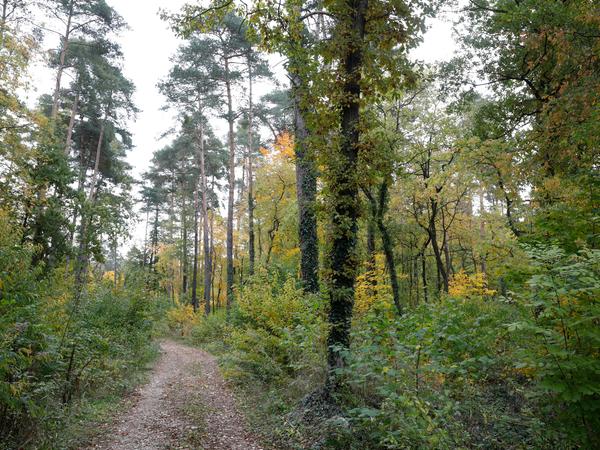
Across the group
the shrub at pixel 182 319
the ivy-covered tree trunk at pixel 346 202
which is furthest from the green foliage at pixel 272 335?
the shrub at pixel 182 319

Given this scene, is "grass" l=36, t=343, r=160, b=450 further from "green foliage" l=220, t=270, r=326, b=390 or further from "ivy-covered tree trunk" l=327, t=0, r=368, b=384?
"ivy-covered tree trunk" l=327, t=0, r=368, b=384

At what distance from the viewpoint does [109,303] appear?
1130 cm

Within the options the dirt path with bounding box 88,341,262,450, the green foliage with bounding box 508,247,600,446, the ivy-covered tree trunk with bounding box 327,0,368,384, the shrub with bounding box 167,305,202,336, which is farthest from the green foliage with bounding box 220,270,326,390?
the shrub with bounding box 167,305,202,336

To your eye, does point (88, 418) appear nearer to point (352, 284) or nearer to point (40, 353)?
point (40, 353)

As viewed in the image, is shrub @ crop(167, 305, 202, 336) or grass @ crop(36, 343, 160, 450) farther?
shrub @ crop(167, 305, 202, 336)

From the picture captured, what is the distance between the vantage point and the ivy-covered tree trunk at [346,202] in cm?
537

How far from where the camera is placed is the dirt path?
5184 millimetres

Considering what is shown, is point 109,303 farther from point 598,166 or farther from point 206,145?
point 206,145

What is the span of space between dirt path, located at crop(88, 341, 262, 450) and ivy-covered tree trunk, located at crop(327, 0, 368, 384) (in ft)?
6.07

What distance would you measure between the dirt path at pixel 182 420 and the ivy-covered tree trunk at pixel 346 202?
185cm

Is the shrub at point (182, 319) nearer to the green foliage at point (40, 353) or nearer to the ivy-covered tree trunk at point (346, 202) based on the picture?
the green foliage at point (40, 353)

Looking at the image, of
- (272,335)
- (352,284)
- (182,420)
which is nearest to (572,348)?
(352,284)

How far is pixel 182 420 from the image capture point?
610cm

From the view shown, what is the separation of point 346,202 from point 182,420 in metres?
4.48
